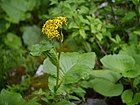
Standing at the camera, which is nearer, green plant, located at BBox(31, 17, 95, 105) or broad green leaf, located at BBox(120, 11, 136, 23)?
green plant, located at BBox(31, 17, 95, 105)

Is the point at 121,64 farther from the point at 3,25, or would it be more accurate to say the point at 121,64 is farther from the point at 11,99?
the point at 3,25

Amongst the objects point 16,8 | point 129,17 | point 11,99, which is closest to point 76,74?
point 11,99

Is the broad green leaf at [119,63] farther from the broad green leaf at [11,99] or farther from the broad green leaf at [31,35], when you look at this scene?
the broad green leaf at [31,35]

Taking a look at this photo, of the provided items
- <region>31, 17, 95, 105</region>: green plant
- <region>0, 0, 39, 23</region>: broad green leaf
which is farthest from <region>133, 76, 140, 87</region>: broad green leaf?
<region>0, 0, 39, 23</region>: broad green leaf

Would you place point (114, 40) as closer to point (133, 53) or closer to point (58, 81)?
point (133, 53)

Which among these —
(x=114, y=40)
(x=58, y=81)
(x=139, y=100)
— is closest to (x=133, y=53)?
(x=114, y=40)

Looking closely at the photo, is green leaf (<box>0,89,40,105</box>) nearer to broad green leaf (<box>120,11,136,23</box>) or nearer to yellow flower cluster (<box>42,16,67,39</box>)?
yellow flower cluster (<box>42,16,67,39</box>)
